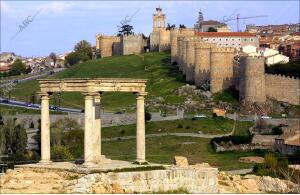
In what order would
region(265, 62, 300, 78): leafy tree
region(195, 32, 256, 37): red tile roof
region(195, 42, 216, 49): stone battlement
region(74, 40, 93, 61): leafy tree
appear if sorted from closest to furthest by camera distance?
region(195, 42, 216, 49): stone battlement
region(265, 62, 300, 78): leafy tree
region(195, 32, 256, 37): red tile roof
region(74, 40, 93, 61): leafy tree

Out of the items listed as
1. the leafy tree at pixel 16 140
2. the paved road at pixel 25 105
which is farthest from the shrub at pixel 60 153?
the paved road at pixel 25 105

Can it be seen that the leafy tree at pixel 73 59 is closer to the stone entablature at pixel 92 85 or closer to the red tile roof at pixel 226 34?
the red tile roof at pixel 226 34

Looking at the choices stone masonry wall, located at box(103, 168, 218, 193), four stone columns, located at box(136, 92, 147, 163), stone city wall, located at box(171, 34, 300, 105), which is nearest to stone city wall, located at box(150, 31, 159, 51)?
stone city wall, located at box(171, 34, 300, 105)

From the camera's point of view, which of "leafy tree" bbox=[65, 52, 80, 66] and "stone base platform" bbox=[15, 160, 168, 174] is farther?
"leafy tree" bbox=[65, 52, 80, 66]

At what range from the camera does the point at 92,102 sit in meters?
33.2

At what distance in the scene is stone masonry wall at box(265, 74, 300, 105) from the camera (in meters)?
69.8

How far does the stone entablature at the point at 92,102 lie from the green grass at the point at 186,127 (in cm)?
2440

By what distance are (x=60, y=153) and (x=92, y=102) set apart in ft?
52.4

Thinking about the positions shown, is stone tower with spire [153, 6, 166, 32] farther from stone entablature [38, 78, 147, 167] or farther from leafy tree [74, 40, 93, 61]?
stone entablature [38, 78, 147, 167]

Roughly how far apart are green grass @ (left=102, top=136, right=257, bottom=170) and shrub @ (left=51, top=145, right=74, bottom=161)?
6.60ft

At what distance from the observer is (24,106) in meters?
80.5

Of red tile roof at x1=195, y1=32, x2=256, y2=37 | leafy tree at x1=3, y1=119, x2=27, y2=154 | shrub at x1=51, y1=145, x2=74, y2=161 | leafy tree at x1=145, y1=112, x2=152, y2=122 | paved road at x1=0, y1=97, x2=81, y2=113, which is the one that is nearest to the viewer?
shrub at x1=51, y1=145, x2=74, y2=161

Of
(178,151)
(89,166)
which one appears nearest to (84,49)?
(178,151)

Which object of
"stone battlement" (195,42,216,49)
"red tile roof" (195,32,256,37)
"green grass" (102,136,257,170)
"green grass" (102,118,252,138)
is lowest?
"green grass" (102,136,257,170)
